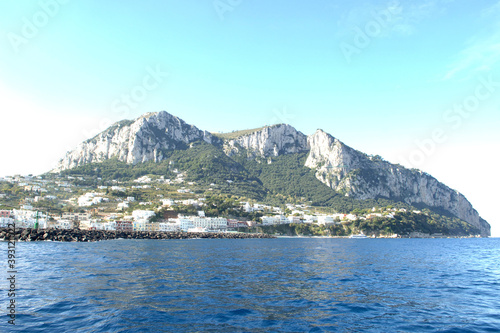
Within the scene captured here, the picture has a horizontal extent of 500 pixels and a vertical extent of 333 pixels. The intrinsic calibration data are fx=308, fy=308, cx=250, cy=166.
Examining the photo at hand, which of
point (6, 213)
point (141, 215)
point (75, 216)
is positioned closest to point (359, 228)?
point (141, 215)

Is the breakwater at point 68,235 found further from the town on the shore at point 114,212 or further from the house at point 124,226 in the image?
the house at point 124,226

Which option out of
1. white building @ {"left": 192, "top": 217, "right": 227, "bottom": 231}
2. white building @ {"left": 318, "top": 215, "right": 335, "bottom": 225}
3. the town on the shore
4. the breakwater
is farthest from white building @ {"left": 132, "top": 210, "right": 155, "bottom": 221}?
white building @ {"left": 318, "top": 215, "right": 335, "bottom": 225}

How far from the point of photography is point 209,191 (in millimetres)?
198750

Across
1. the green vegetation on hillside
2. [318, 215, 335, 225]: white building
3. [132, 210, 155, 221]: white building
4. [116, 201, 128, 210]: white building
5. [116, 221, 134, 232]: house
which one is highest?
[116, 201, 128, 210]: white building

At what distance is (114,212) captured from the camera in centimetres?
13925

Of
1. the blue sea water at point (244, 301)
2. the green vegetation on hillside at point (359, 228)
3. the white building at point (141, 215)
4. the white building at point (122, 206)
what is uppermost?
the white building at point (122, 206)

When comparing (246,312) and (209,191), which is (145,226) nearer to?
(209,191)

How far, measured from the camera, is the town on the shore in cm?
11512

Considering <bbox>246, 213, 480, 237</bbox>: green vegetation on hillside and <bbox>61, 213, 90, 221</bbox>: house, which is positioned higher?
<bbox>61, 213, 90, 221</bbox>: house

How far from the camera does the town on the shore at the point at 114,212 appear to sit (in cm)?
11512

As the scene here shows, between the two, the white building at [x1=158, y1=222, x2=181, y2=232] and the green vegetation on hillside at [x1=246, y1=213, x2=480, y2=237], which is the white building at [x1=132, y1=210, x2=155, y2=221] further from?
the green vegetation on hillside at [x1=246, y1=213, x2=480, y2=237]

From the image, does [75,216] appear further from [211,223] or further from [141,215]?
[211,223]

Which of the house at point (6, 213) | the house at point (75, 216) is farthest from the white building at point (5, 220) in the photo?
the house at point (75, 216)

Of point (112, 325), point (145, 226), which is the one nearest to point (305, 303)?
point (112, 325)
